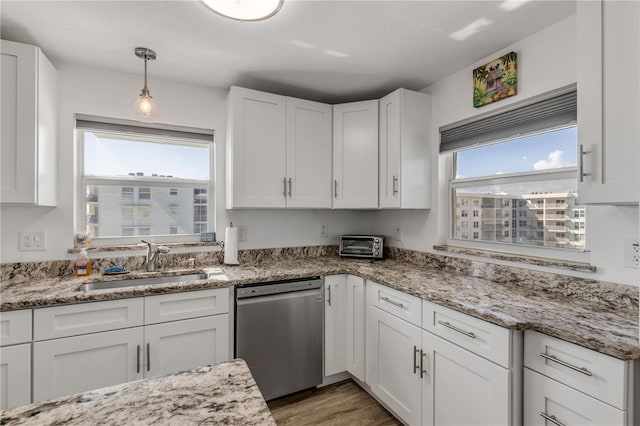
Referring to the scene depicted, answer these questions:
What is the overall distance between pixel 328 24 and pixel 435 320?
1.67 meters

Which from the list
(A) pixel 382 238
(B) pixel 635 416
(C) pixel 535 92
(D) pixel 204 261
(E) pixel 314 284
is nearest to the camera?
(B) pixel 635 416

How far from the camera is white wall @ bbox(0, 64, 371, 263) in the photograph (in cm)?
206

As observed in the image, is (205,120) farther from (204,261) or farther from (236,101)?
(204,261)

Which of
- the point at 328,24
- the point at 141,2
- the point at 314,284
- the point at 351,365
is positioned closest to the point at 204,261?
the point at 314,284

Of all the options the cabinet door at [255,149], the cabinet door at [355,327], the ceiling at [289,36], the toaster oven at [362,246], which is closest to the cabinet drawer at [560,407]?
the cabinet door at [355,327]

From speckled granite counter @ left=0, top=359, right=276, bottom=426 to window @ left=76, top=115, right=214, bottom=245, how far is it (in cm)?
192

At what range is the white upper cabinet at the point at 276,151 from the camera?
7.79ft

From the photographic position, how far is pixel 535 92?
179 cm

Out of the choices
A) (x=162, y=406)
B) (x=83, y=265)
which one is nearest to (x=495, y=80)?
(x=162, y=406)

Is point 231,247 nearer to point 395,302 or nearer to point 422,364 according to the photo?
point 395,302

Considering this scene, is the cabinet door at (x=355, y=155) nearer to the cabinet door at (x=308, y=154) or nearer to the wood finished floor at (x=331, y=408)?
the cabinet door at (x=308, y=154)

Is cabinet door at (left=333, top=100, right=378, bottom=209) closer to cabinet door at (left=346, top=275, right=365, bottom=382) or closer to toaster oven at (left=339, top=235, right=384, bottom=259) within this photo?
toaster oven at (left=339, top=235, right=384, bottom=259)

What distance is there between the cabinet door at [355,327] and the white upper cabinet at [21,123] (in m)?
2.03

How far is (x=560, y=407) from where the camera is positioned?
1194 millimetres
